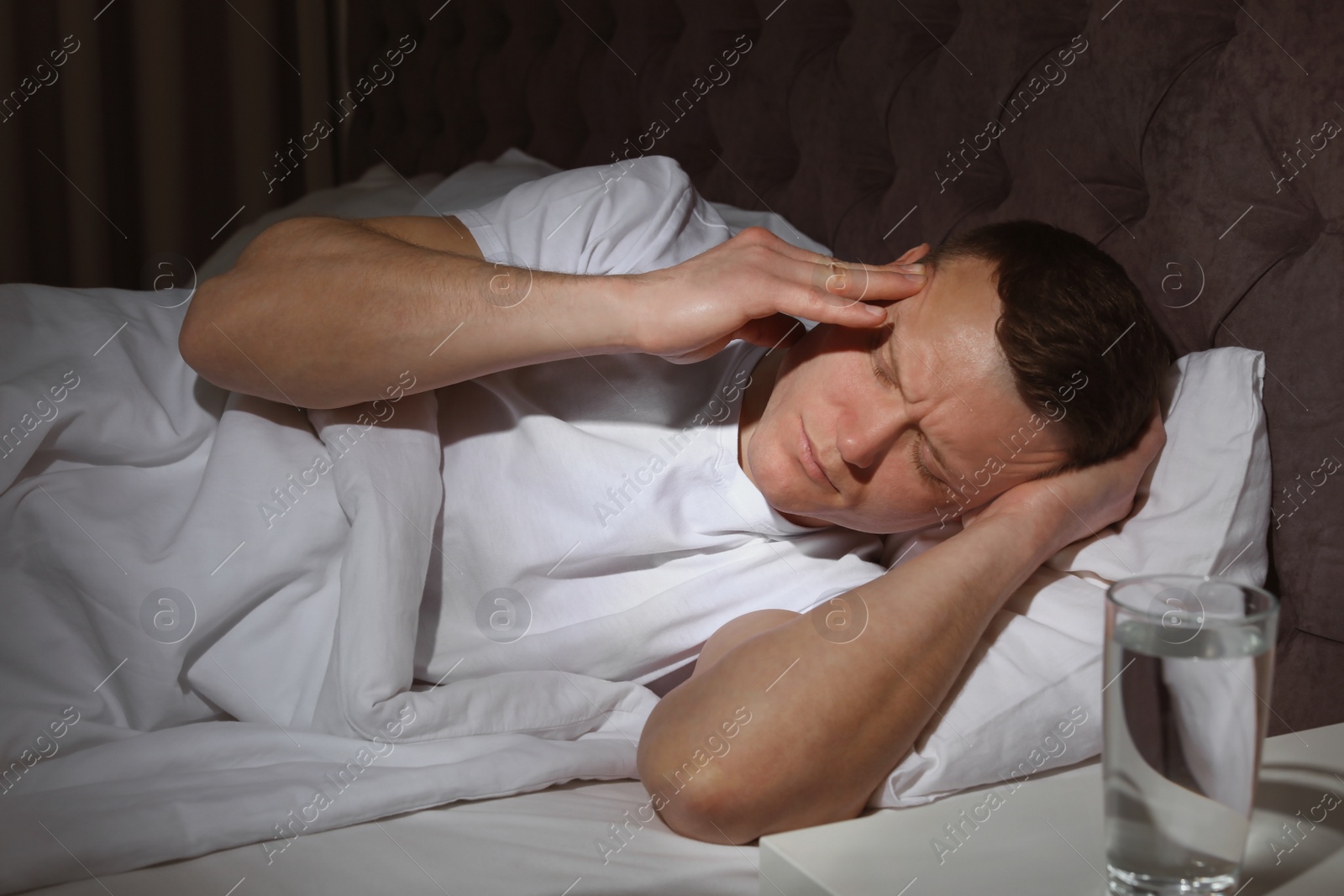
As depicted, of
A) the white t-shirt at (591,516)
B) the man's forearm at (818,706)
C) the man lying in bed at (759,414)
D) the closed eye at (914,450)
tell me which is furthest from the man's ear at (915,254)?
the man's forearm at (818,706)

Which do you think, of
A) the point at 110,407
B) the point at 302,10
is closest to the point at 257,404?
the point at 110,407

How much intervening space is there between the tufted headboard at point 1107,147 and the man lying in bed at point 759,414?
0.11 m

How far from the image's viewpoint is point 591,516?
1.10 m

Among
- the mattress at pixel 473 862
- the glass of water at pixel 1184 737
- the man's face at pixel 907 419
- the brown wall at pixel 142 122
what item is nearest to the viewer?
the glass of water at pixel 1184 737

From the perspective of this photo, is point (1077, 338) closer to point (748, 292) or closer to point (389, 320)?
point (748, 292)

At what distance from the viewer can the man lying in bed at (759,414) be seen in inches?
32.5

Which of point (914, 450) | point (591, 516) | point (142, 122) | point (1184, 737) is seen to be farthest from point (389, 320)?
point (142, 122)

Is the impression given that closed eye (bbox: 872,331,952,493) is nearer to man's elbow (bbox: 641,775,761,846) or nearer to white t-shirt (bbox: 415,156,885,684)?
white t-shirt (bbox: 415,156,885,684)

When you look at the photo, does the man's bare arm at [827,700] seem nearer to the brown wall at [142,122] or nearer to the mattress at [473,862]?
the mattress at [473,862]

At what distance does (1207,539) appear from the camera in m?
0.92

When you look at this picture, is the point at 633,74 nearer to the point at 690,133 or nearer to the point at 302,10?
the point at 690,133

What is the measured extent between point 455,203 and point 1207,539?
4.24 ft

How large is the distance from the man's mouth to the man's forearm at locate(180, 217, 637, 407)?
0.66 ft

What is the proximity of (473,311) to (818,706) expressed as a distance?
1.60ft
